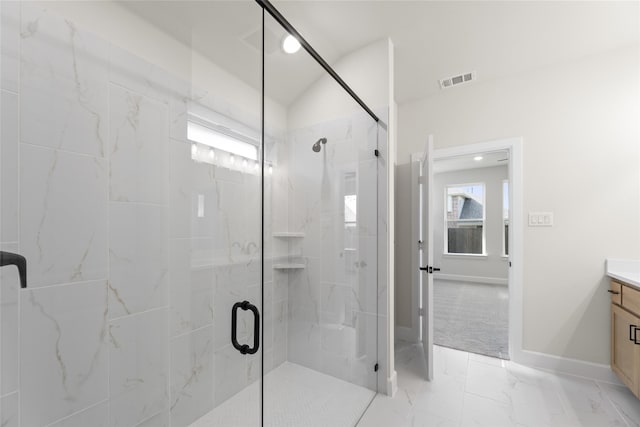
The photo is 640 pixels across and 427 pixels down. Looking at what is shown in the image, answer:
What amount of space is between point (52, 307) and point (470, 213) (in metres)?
7.11

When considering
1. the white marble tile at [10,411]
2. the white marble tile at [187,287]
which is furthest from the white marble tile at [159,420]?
the white marble tile at [10,411]

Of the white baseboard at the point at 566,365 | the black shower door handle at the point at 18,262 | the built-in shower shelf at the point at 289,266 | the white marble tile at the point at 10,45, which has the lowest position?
the white baseboard at the point at 566,365

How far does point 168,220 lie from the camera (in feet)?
4.87

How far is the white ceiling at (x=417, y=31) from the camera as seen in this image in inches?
58.1

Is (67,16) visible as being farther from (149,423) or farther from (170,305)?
(149,423)

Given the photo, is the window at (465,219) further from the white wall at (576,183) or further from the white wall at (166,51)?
the white wall at (166,51)

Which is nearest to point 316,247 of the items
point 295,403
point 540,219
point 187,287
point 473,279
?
point 187,287

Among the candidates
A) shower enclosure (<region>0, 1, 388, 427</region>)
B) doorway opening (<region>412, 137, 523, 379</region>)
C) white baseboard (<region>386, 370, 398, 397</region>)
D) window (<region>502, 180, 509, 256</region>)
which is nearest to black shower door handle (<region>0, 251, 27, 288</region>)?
shower enclosure (<region>0, 1, 388, 427</region>)

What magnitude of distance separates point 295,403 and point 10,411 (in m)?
1.18

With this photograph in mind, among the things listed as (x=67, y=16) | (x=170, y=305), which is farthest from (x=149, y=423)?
(x=67, y=16)

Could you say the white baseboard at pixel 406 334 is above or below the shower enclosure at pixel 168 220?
below

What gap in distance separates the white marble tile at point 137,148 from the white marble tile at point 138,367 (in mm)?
610

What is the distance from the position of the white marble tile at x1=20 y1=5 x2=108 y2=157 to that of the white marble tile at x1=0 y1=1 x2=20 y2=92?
0.05 ft

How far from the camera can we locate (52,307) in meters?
1.13
